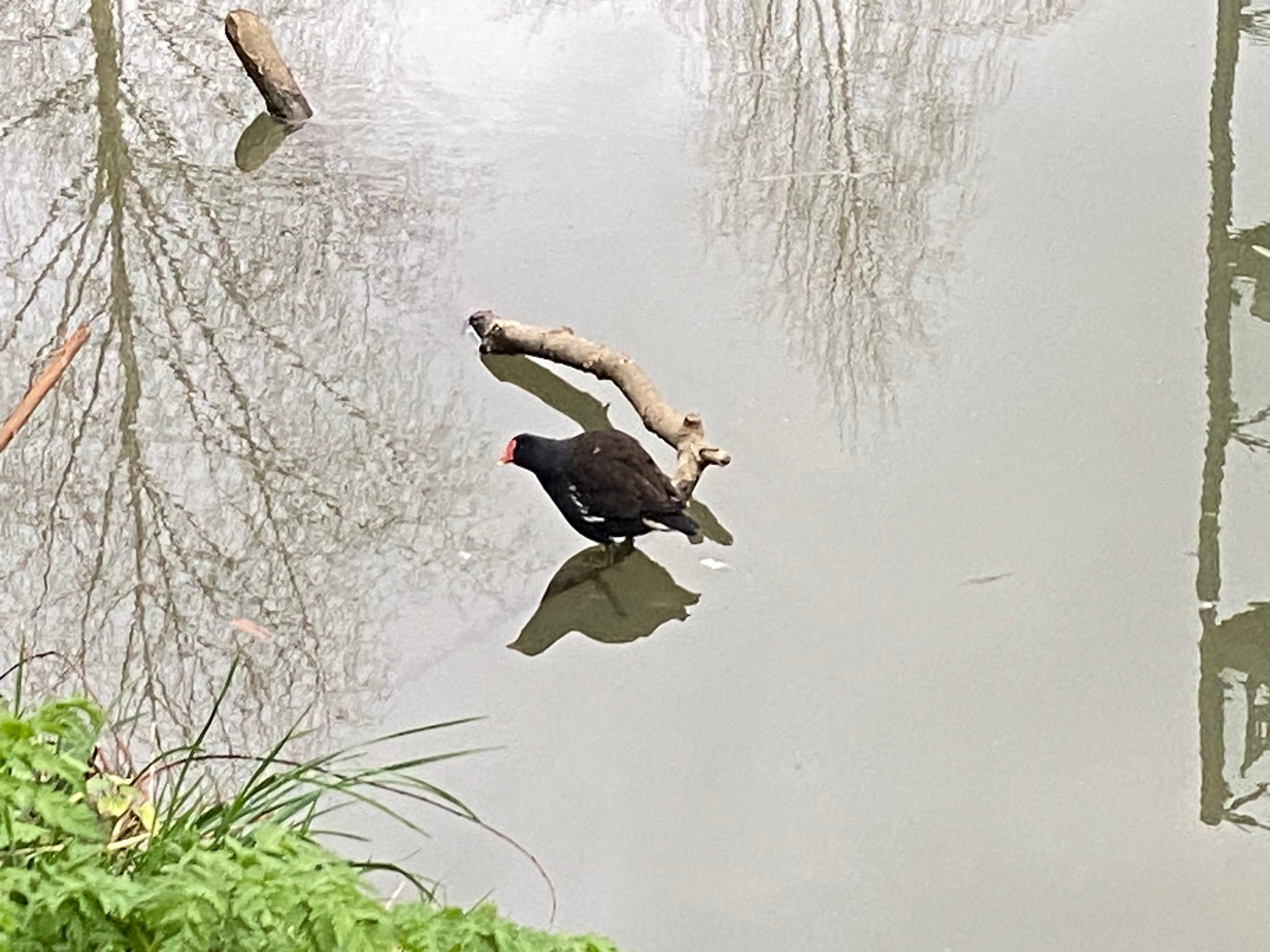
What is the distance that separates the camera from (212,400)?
4.59 metres

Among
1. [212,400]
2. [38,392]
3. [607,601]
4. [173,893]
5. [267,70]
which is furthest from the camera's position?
[267,70]

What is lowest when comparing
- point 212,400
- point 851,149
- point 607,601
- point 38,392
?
point 38,392

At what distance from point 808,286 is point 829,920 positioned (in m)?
2.38

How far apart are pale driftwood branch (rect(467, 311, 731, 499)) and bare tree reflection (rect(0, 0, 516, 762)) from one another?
7.4 inches

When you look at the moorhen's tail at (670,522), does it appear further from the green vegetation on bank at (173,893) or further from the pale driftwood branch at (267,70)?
the pale driftwood branch at (267,70)

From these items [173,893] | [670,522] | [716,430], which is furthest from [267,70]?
[173,893]

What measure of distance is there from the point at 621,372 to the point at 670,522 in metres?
0.68

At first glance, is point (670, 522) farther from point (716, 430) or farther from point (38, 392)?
point (38, 392)

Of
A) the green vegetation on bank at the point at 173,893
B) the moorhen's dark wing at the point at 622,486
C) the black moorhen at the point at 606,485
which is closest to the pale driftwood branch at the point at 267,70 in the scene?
the black moorhen at the point at 606,485

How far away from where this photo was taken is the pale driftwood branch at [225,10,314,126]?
577 centimetres

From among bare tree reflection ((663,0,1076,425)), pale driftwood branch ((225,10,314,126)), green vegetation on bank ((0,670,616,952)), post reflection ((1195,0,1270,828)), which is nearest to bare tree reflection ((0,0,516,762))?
pale driftwood branch ((225,10,314,126))

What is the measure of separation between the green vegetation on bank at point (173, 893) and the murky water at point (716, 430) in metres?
1.18

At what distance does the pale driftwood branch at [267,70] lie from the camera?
577 centimetres

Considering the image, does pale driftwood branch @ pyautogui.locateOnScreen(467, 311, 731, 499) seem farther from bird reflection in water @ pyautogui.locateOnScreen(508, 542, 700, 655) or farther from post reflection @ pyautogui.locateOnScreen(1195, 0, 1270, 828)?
post reflection @ pyautogui.locateOnScreen(1195, 0, 1270, 828)
